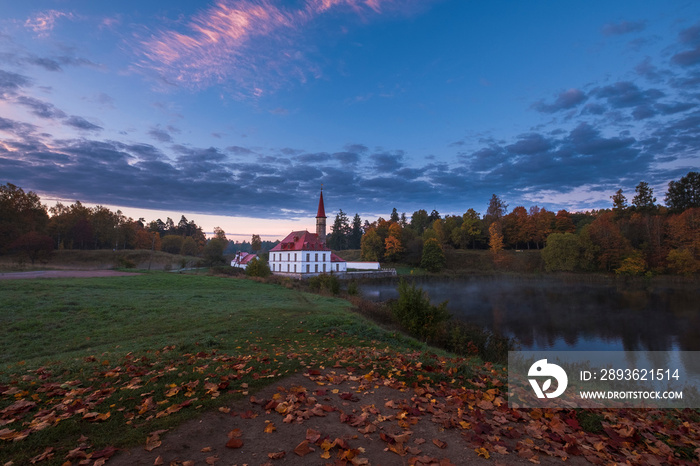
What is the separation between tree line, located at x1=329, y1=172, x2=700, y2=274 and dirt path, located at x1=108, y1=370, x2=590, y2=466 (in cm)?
7283

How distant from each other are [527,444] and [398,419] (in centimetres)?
170

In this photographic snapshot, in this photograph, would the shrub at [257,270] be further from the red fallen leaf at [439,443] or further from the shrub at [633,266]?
the shrub at [633,266]

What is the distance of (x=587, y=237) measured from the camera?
67312mm

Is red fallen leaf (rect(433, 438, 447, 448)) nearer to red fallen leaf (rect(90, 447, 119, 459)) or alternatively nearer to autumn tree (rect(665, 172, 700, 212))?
red fallen leaf (rect(90, 447, 119, 459))

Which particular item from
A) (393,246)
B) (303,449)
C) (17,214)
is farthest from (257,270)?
(393,246)

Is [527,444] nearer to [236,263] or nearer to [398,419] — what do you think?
[398,419]

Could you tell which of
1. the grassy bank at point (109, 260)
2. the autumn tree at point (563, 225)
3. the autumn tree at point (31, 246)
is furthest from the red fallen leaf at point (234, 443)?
the autumn tree at point (563, 225)

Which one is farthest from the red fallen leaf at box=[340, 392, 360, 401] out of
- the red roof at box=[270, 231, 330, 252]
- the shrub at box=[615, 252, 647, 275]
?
the shrub at box=[615, 252, 647, 275]

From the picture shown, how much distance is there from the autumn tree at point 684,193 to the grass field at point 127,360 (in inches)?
3998

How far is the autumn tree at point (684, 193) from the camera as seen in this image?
77.9 meters

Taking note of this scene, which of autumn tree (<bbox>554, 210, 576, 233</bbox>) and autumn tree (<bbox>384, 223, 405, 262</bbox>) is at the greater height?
autumn tree (<bbox>554, 210, 576, 233</bbox>)

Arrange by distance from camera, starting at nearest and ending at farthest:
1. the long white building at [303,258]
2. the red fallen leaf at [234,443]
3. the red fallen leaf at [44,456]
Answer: the red fallen leaf at [44,456], the red fallen leaf at [234,443], the long white building at [303,258]

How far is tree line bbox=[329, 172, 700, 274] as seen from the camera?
6123 centimetres

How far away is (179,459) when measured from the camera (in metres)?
3.66
